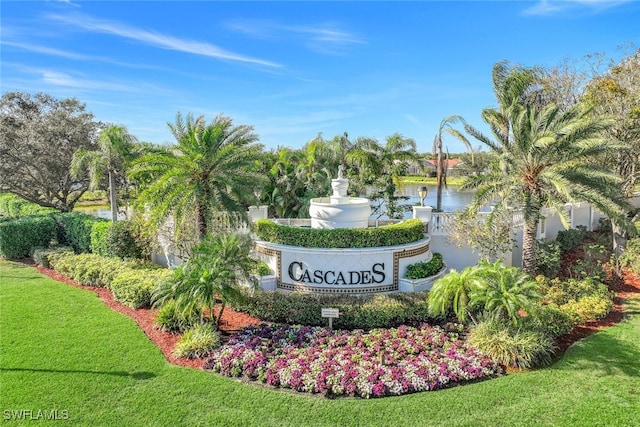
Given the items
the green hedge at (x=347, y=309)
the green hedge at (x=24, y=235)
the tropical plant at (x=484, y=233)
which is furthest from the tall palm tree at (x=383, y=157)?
the green hedge at (x=24, y=235)

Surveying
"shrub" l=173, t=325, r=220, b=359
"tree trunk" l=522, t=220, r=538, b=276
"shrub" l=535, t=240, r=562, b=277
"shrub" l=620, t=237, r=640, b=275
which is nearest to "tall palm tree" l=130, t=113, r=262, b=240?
"shrub" l=173, t=325, r=220, b=359

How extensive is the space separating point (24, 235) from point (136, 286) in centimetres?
970

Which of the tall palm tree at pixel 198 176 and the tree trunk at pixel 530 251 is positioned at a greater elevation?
the tall palm tree at pixel 198 176

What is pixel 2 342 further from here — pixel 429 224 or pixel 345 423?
pixel 429 224

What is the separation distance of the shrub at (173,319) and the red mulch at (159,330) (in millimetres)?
166

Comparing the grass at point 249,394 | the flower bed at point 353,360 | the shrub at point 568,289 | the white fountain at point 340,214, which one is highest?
the white fountain at point 340,214

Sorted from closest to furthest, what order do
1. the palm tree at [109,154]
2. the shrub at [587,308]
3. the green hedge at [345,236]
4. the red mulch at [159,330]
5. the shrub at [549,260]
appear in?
the red mulch at [159,330]
the shrub at [587,308]
the green hedge at [345,236]
the shrub at [549,260]
the palm tree at [109,154]

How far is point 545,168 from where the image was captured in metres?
11.9

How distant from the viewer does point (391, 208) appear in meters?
18.8

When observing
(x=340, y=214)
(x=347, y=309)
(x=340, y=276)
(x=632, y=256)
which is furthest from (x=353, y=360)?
(x=632, y=256)

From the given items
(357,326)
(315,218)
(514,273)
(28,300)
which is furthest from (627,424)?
(28,300)

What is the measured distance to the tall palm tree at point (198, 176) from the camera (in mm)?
11555

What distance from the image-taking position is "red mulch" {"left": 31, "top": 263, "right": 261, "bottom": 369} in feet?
27.9

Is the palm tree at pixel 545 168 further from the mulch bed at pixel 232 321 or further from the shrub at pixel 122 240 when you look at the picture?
the shrub at pixel 122 240
